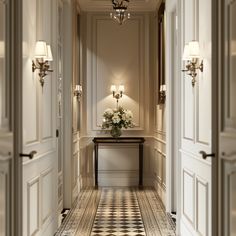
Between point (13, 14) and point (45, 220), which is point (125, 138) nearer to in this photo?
point (45, 220)

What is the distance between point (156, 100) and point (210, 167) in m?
5.38

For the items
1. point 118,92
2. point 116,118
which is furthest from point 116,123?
point 118,92

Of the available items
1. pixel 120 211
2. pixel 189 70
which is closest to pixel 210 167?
pixel 189 70

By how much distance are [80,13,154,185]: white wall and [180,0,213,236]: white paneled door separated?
4.26 meters

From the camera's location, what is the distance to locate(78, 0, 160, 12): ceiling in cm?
859

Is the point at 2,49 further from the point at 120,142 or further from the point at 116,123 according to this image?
the point at 120,142

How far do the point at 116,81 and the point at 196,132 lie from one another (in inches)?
205

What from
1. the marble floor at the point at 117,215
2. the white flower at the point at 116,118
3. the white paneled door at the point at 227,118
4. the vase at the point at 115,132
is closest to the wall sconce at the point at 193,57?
the white paneled door at the point at 227,118

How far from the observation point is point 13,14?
3256 millimetres

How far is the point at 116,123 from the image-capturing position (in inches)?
341

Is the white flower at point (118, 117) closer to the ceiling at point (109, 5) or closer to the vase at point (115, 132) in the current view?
the vase at point (115, 132)

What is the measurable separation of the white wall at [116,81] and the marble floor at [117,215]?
807 mm

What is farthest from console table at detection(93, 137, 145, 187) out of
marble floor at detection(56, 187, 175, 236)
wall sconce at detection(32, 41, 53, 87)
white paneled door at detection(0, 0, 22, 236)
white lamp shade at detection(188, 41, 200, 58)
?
white paneled door at detection(0, 0, 22, 236)

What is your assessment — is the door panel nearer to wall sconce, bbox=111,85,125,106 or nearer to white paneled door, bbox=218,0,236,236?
white paneled door, bbox=218,0,236,236
